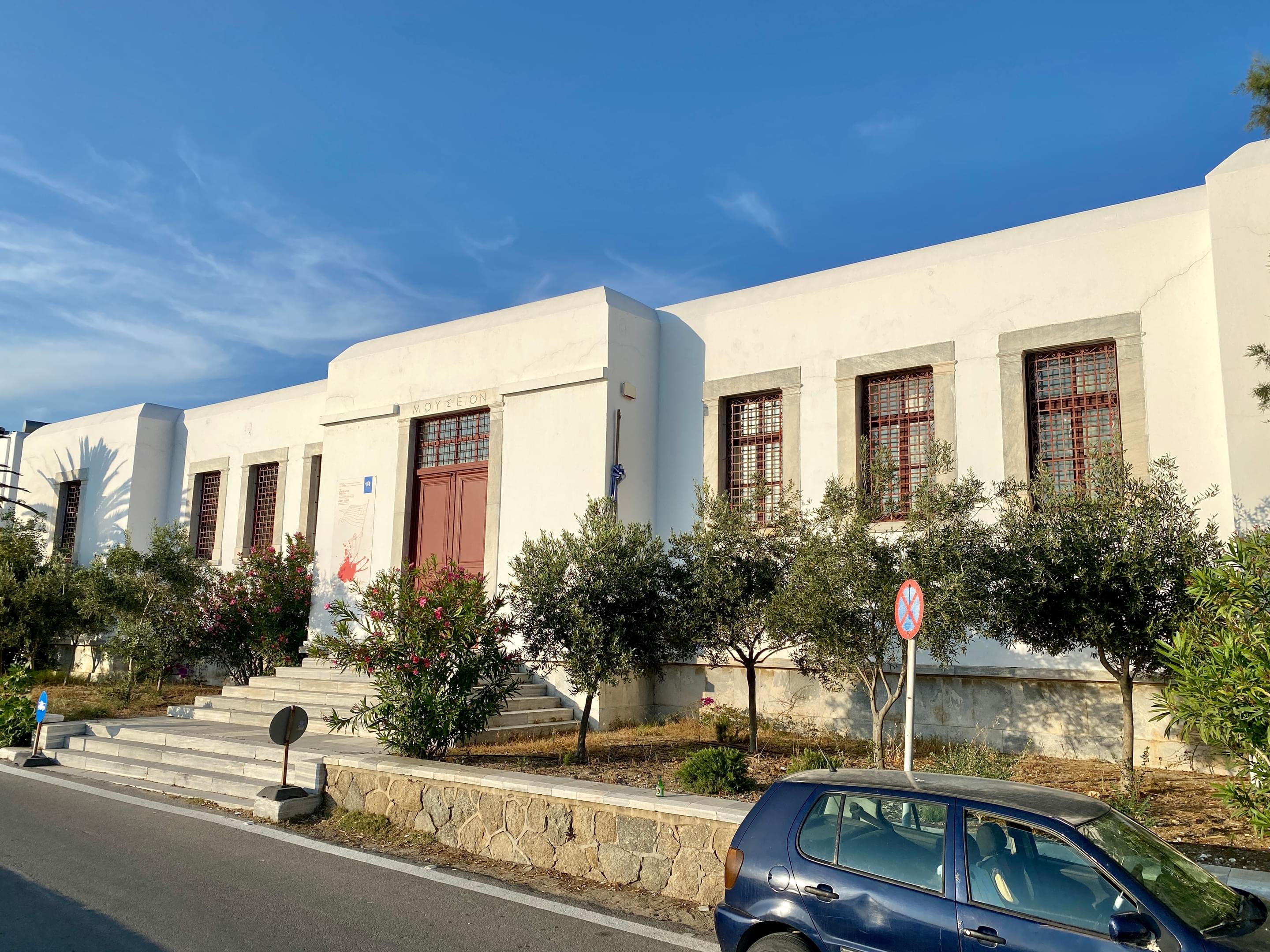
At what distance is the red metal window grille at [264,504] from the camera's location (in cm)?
2273

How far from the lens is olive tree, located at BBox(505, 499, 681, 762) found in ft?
36.4

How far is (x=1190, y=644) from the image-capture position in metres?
6.00

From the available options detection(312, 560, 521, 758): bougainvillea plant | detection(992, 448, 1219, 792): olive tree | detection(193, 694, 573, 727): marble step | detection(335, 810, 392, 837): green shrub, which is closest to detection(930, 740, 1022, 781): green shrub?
detection(992, 448, 1219, 792): olive tree

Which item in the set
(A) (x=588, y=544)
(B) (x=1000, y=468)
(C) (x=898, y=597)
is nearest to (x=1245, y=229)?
(B) (x=1000, y=468)

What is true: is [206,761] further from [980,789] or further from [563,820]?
[980,789]

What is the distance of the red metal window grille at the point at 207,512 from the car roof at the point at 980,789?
21979 mm

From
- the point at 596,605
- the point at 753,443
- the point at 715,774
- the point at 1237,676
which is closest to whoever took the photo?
the point at 1237,676

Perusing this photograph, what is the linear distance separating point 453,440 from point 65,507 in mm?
15827

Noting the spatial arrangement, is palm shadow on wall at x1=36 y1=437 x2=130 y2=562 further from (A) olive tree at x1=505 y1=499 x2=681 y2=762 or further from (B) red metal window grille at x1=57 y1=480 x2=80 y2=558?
(A) olive tree at x1=505 y1=499 x2=681 y2=762

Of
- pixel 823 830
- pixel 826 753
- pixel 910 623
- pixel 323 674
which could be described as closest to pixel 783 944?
pixel 823 830

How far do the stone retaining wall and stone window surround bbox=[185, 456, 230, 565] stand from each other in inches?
618

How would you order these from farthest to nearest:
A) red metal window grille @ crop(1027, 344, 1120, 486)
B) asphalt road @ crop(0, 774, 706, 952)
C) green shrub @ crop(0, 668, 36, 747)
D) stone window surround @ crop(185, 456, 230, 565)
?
stone window surround @ crop(185, 456, 230, 565) < green shrub @ crop(0, 668, 36, 747) < red metal window grille @ crop(1027, 344, 1120, 486) < asphalt road @ crop(0, 774, 706, 952)

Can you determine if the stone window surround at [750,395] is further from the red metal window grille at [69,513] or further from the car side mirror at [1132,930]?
the red metal window grille at [69,513]

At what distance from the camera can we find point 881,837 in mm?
4629
